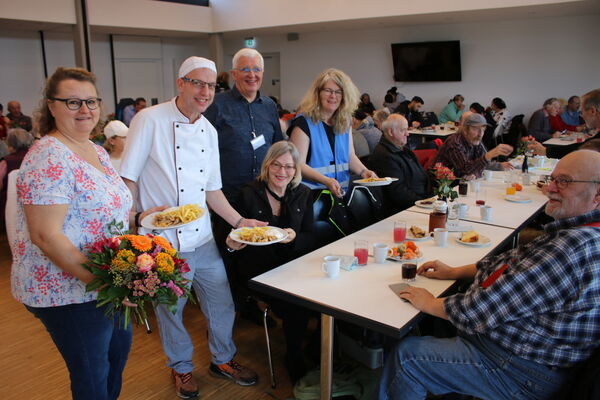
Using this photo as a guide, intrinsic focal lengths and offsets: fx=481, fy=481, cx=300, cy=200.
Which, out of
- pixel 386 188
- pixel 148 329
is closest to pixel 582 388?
pixel 386 188

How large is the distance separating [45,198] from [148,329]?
2.03 meters

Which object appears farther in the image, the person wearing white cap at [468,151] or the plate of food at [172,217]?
the person wearing white cap at [468,151]

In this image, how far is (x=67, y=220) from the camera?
166 centimetres

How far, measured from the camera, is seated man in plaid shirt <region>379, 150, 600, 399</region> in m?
1.64

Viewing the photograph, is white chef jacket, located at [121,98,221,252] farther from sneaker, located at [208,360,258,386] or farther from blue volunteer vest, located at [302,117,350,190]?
blue volunteer vest, located at [302,117,350,190]

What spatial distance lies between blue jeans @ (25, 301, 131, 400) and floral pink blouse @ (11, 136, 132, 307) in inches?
1.9

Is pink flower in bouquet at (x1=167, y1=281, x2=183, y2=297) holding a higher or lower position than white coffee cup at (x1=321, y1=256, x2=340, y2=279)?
higher

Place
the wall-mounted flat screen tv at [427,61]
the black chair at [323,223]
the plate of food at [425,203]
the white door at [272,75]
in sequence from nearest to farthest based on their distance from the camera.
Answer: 1. the black chair at [323,223]
2. the plate of food at [425,203]
3. the wall-mounted flat screen tv at [427,61]
4. the white door at [272,75]

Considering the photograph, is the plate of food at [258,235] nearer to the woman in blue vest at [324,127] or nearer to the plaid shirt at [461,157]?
the woman in blue vest at [324,127]

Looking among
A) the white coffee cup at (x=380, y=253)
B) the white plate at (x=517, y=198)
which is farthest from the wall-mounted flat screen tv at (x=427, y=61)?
the white coffee cup at (x=380, y=253)

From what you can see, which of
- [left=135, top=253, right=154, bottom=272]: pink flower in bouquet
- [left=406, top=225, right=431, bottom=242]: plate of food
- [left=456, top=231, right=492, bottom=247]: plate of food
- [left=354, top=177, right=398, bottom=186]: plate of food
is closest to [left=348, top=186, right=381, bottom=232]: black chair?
[left=354, top=177, right=398, bottom=186]: plate of food

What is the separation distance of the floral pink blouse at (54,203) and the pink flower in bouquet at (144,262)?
0.66ft

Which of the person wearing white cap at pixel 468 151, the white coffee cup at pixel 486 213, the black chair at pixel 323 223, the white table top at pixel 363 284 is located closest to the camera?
the white table top at pixel 363 284

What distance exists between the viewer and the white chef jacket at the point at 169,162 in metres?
2.33
